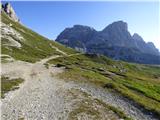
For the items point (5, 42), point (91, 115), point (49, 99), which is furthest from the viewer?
point (5, 42)

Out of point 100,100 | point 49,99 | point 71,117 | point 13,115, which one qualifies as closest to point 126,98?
point 100,100

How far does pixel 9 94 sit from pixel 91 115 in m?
15.4

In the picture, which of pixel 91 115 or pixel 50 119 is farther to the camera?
pixel 91 115

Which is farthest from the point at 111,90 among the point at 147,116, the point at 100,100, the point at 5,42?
the point at 5,42

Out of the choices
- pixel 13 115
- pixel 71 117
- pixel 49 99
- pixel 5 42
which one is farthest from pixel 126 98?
pixel 5 42

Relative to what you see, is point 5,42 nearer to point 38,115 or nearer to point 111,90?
point 111,90

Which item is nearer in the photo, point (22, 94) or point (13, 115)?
point (13, 115)

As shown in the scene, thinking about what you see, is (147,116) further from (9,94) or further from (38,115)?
(9,94)

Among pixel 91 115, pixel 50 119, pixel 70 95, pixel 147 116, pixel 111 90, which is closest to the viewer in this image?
pixel 50 119

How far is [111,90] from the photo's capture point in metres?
58.1

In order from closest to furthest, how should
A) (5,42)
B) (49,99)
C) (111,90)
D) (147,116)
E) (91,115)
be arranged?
(91,115) → (147,116) → (49,99) → (111,90) → (5,42)

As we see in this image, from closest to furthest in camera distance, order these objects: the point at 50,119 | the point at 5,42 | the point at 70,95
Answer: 1. the point at 50,119
2. the point at 70,95
3. the point at 5,42

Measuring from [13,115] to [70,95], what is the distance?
608 inches

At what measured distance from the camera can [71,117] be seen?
3647 centimetres
